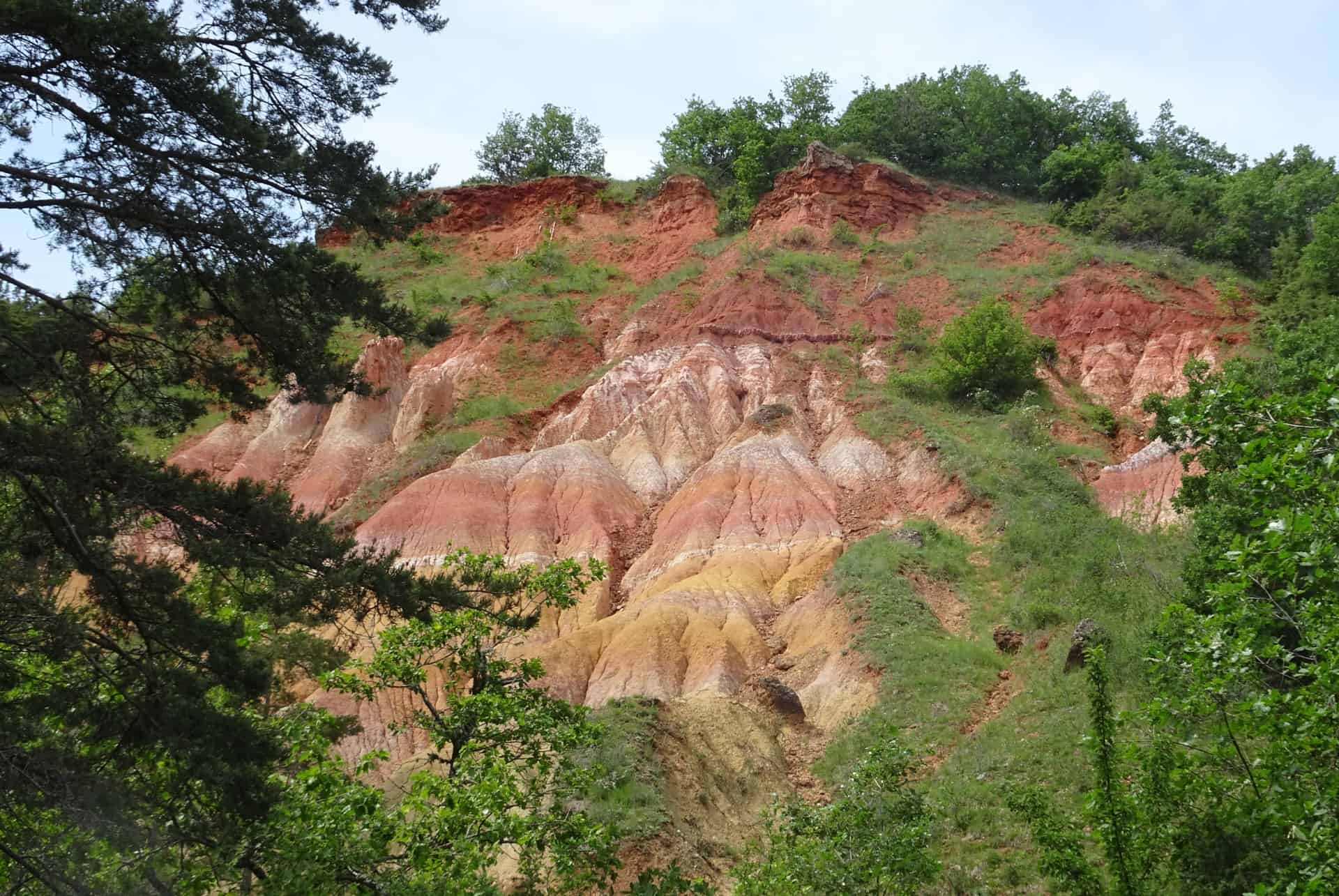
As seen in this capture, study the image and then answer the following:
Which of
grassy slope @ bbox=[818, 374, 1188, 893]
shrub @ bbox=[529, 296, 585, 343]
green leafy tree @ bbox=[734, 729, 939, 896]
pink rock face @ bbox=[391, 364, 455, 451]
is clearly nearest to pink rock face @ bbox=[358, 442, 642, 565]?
pink rock face @ bbox=[391, 364, 455, 451]

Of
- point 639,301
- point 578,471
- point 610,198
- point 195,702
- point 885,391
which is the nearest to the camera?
point 195,702

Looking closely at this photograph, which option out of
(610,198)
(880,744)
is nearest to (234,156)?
(880,744)

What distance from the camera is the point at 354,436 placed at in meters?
32.2

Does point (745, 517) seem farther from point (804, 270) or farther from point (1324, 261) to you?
point (1324, 261)

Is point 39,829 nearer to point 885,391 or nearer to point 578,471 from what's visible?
point 578,471

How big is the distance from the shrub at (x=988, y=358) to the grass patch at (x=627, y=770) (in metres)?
18.2

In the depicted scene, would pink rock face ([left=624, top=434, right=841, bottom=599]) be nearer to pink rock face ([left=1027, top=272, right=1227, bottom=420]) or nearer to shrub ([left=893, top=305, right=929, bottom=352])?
shrub ([left=893, top=305, right=929, bottom=352])

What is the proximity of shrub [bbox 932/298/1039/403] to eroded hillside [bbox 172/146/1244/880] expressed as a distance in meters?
1.25

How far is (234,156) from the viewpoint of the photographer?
9141 mm

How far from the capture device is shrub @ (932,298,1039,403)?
101ft

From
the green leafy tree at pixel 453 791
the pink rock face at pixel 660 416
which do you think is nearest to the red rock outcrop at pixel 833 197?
the pink rock face at pixel 660 416

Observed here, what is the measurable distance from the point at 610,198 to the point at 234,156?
4173 centimetres

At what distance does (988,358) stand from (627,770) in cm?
2109

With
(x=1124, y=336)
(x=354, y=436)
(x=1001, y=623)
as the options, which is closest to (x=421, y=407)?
(x=354, y=436)
